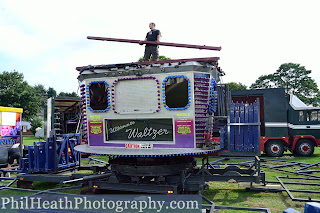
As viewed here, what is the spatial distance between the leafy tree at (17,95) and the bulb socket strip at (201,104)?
40.4 metres

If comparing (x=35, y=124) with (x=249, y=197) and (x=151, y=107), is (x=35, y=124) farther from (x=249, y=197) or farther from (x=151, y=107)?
(x=249, y=197)

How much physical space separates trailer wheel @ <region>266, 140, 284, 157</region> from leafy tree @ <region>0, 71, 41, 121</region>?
3726cm

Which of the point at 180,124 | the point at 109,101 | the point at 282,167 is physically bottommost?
the point at 282,167

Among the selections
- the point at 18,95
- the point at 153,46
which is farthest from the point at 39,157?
the point at 18,95

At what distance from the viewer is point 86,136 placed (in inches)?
303

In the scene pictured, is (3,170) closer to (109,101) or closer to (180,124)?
(109,101)

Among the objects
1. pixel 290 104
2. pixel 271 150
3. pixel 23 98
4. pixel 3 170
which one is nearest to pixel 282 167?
pixel 271 150

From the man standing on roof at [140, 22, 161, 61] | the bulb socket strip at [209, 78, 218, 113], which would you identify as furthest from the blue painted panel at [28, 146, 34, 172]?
the bulb socket strip at [209, 78, 218, 113]

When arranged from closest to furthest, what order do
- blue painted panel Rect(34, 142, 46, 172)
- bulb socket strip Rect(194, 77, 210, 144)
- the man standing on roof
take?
bulb socket strip Rect(194, 77, 210, 144) → the man standing on roof → blue painted panel Rect(34, 142, 46, 172)

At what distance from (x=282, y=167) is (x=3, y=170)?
10.5 metres

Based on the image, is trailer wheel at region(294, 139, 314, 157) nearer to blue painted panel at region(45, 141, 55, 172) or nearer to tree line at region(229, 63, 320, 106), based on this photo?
blue painted panel at region(45, 141, 55, 172)

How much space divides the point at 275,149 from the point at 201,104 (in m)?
9.57

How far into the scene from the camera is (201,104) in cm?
659

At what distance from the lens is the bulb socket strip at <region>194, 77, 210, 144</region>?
653 cm
